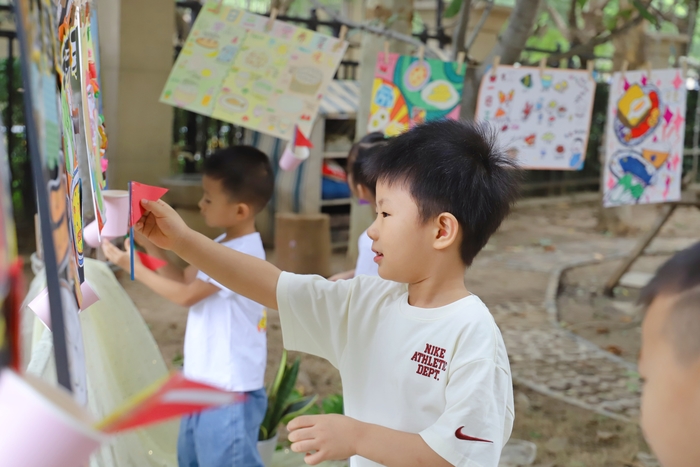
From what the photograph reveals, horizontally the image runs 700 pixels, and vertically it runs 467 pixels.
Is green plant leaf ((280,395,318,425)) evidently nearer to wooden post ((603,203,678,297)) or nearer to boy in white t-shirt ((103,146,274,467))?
boy in white t-shirt ((103,146,274,467))

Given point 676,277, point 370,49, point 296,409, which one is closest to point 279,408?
point 296,409

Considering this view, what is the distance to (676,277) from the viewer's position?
0.86 m

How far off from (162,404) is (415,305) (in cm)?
102

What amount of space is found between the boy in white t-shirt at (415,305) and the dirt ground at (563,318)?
1.95m

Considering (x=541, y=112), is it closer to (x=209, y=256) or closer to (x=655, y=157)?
(x=655, y=157)

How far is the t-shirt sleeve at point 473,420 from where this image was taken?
1.29 m

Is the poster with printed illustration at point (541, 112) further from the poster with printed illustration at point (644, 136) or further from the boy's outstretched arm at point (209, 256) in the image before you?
the boy's outstretched arm at point (209, 256)

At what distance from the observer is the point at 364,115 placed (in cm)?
514

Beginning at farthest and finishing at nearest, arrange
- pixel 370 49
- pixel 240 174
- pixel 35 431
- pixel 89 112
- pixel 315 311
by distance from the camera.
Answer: pixel 370 49 < pixel 240 174 < pixel 315 311 < pixel 89 112 < pixel 35 431

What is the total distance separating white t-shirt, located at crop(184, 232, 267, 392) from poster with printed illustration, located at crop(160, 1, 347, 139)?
2.76 feet

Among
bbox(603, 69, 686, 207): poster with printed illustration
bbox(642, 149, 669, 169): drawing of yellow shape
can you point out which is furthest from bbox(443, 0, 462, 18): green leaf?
bbox(642, 149, 669, 169): drawing of yellow shape

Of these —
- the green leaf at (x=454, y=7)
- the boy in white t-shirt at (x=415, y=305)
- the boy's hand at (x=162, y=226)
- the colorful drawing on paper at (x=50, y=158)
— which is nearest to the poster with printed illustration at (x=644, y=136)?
the green leaf at (x=454, y=7)

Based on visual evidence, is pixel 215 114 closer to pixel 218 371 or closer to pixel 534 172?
pixel 218 371

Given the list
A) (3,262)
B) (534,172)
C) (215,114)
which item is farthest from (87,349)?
(534,172)
